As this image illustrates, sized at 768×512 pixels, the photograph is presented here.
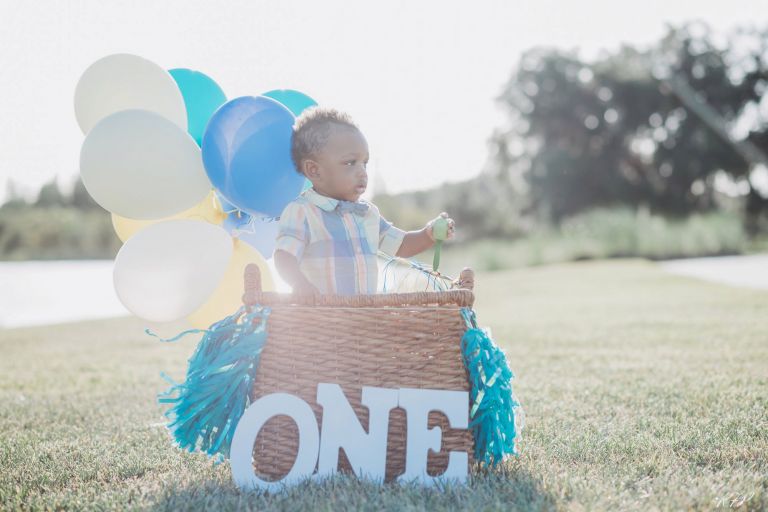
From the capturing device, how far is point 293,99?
2.62 metres

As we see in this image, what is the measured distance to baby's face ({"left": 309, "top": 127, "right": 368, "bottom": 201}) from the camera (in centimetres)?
216

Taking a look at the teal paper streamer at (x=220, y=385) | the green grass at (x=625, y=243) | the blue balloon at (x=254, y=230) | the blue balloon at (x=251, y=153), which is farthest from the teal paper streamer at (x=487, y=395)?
the green grass at (x=625, y=243)

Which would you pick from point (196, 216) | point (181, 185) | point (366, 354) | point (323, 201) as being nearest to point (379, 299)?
point (366, 354)

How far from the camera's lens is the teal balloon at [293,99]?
8.56ft

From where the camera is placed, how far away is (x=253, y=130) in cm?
221

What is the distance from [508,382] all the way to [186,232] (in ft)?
3.70

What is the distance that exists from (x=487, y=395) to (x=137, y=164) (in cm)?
132

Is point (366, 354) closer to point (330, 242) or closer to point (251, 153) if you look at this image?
point (330, 242)

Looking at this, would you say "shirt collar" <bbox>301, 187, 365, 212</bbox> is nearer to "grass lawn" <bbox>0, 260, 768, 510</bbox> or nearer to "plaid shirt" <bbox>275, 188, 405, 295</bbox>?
"plaid shirt" <bbox>275, 188, 405, 295</bbox>

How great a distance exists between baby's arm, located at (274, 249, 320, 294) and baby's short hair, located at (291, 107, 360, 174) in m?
0.34

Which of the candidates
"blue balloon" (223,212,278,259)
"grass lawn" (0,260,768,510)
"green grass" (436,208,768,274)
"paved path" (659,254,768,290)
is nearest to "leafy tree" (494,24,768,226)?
"green grass" (436,208,768,274)

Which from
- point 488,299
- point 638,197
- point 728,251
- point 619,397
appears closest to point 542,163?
point 638,197

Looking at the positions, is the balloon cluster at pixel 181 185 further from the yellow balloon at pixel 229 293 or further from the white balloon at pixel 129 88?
the white balloon at pixel 129 88

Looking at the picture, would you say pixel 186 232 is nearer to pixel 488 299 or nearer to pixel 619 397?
pixel 619 397
